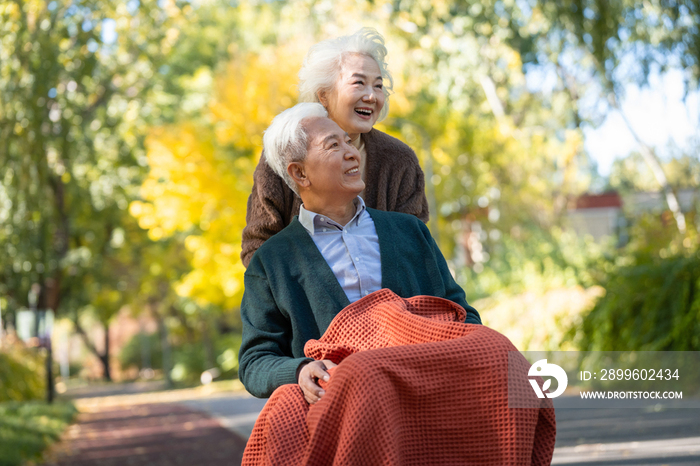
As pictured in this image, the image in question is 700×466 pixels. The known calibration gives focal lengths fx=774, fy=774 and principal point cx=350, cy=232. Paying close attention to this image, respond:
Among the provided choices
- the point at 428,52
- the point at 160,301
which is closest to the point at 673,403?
the point at 428,52

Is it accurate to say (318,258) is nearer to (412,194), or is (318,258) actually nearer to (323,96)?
(412,194)

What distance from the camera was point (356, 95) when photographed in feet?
9.42

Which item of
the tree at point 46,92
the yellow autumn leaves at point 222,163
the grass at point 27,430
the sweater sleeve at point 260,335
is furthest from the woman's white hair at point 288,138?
the yellow autumn leaves at point 222,163

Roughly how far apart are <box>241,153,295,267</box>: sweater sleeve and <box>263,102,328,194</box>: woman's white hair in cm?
24

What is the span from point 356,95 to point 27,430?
32.0 ft

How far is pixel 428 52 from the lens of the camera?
58.1 feet

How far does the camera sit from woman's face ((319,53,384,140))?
288 centimetres

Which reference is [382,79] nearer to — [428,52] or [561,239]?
[561,239]

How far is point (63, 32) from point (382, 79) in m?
4.68

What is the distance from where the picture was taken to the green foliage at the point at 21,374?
15477 millimetres

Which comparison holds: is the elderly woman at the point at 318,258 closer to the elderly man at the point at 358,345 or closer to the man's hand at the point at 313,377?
the elderly man at the point at 358,345

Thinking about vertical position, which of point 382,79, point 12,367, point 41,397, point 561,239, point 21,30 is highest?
point 21,30

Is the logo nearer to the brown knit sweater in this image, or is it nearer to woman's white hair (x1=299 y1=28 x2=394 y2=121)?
the brown knit sweater

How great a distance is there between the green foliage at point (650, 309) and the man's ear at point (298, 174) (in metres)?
8.16
